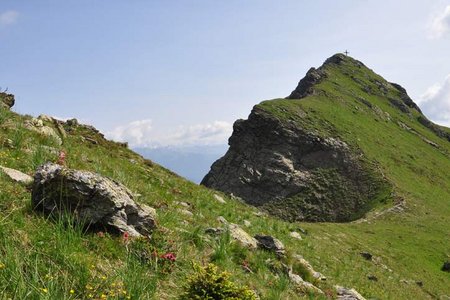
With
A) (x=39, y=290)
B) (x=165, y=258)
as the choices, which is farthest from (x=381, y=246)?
(x=39, y=290)

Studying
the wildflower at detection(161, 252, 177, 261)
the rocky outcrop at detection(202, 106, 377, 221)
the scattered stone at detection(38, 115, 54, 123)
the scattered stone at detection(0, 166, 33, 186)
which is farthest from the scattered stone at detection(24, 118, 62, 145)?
the rocky outcrop at detection(202, 106, 377, 221)

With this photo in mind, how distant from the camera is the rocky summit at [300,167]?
80.6 metres

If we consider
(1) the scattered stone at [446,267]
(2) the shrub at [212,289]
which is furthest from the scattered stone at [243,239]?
(1) the scattered stone at [446,267]

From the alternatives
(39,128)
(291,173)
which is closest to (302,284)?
(39,128)

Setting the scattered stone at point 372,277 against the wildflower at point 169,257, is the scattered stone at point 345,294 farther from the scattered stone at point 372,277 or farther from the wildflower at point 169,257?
the scattered stone at point 372,277

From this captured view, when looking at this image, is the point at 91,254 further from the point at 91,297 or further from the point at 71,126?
the point at 71,126

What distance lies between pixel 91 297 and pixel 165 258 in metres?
2.55

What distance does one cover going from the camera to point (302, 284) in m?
12.9

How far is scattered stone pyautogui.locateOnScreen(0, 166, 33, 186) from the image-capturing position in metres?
10.2

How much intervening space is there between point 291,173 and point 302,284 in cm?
7438

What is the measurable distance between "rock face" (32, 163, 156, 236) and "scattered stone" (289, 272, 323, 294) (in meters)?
5.28

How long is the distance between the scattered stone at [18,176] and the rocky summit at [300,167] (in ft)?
230

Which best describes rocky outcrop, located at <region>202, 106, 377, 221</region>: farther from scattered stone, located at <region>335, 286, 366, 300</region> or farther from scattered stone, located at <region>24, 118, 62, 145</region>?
scattered stone, located at <region>335, 286, 366, 300</region>

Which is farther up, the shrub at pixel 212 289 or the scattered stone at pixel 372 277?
the scattered stone at pixel 372 277
